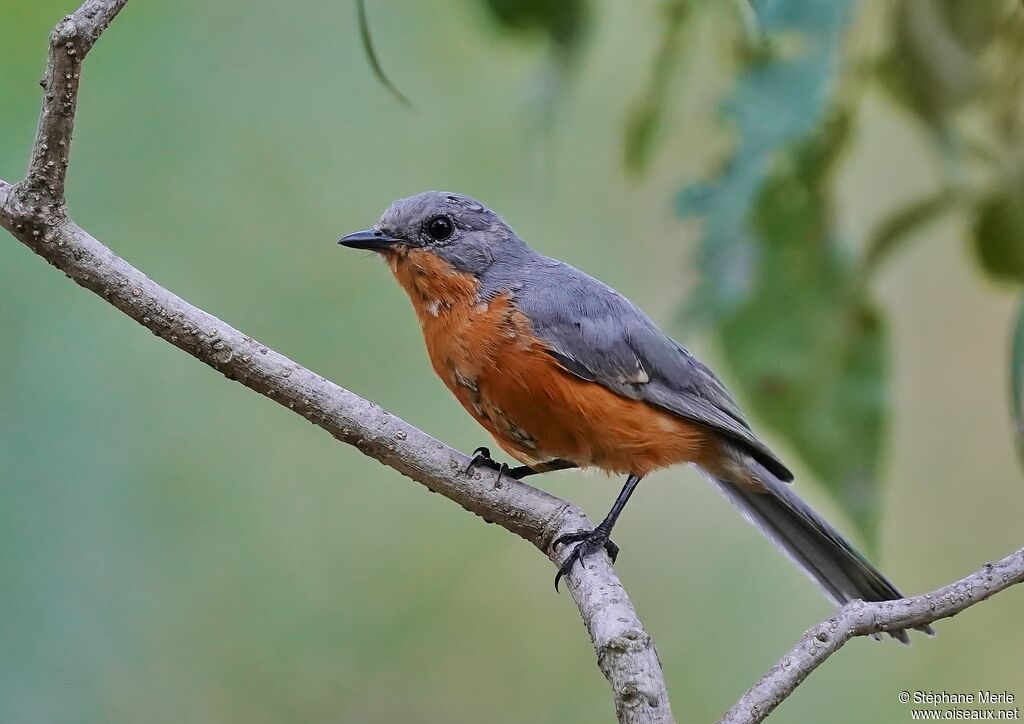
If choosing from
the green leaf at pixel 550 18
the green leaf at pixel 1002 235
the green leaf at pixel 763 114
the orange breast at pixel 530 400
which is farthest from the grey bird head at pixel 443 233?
the green leaf at pixel 1002 235

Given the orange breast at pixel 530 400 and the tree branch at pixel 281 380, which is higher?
the orange breast at pixel 530 400

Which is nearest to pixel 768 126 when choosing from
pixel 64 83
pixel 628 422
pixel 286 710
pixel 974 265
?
pixel 974 265

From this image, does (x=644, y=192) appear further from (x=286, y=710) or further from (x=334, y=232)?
(x=286, y=710)

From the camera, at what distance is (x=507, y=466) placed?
7.56 feet

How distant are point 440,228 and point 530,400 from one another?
529 millimetres

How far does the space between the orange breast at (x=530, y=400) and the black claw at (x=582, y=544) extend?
0.35 meters

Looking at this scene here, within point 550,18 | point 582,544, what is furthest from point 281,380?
point 550,18

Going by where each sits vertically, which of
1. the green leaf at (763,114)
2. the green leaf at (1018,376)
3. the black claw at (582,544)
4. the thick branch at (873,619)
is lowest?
the thick branch at (873,619)

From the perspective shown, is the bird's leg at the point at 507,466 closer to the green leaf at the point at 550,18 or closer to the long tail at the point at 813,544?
the long tail at the point at 813,544

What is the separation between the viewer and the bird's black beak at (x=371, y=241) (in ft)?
8.07

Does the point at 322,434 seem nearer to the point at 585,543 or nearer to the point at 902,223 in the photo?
the point at 585,543

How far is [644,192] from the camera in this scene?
3.46m

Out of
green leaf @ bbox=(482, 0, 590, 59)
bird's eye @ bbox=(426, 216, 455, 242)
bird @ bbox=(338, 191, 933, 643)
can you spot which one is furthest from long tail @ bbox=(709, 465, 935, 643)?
green leaf @ bbox=(482, 0, 590, 59)

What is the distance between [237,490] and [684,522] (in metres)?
1.43
